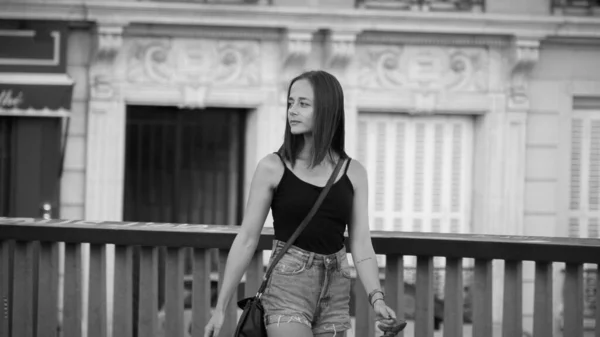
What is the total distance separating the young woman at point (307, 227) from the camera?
14.0 feet

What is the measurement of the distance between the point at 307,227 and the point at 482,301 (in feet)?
4.59

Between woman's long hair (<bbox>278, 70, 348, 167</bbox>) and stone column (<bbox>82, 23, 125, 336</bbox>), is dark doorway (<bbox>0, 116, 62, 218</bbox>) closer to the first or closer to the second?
stone column (<bbox>82, 23, 125, 336</bbox>)

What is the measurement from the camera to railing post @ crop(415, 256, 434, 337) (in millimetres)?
5309

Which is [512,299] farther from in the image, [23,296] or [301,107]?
[23,296]

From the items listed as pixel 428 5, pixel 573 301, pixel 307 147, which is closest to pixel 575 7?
pixel 428 5

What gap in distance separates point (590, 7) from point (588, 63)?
0.67 metres

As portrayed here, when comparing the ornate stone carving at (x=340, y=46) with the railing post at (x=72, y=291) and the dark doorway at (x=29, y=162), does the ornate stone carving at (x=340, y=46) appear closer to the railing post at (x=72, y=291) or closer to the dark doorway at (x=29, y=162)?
the dark doorway at (x=29, y=162)

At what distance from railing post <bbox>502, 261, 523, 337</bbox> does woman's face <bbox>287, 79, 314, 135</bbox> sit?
1471 millimetres

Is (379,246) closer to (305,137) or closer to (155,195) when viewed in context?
(305,137)

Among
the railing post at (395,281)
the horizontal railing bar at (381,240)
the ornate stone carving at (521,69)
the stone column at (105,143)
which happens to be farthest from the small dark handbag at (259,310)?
the ornate stone carving at (521,69)

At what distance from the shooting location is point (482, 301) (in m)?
5.32

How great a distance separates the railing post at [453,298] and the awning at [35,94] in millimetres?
8158

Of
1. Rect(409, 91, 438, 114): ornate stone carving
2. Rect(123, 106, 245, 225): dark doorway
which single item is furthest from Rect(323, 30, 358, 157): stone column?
Rect(123, 106, 245, 225): dark doorway

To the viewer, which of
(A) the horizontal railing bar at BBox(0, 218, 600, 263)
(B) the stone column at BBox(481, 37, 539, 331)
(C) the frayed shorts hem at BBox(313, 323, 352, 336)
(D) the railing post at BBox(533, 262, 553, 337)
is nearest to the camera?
(C) the frayed shorts hem at BBox(313, 323, 352, 336)
